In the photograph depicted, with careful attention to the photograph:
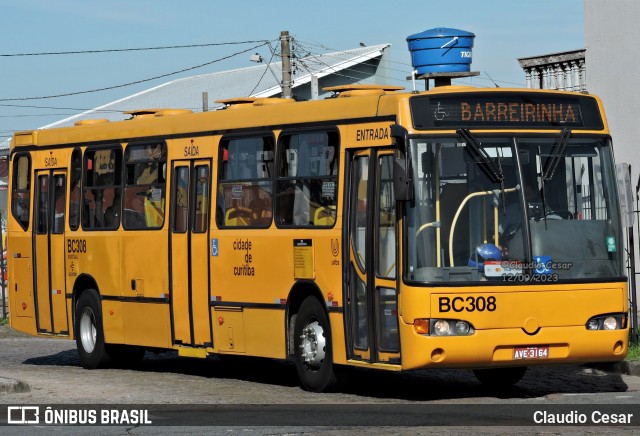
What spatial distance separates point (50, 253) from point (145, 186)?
→ 8.97 ft

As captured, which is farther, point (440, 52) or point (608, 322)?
point (440, 52)

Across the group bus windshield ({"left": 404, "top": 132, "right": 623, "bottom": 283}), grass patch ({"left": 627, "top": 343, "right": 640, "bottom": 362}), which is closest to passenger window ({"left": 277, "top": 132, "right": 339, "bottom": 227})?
bus windshield ({"left": 404, "top": 132, "right": 623, "bottom": 283})

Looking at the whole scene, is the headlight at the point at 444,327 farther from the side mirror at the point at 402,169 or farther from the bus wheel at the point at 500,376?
the bus wheel at the point at 500,376

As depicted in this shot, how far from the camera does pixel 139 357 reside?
20.6 meters

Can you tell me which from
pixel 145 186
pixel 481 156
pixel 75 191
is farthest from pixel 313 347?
pixel 75 191

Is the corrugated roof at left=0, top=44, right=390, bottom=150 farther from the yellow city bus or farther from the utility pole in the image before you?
the yellow city bus

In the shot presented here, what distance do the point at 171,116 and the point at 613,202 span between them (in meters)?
6.36

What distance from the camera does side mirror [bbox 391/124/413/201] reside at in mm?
13984

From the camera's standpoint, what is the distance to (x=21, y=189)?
22.1 metres

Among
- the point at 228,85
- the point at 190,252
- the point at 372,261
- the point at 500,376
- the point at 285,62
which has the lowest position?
the point at 500,376

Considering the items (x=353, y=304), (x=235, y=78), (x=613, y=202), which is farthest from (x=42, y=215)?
(x=235, y=78)

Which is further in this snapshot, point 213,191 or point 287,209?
point 213,191

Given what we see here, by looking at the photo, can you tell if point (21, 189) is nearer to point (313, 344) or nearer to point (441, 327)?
point (313, 344)

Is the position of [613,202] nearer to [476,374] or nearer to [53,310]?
[476,374]
